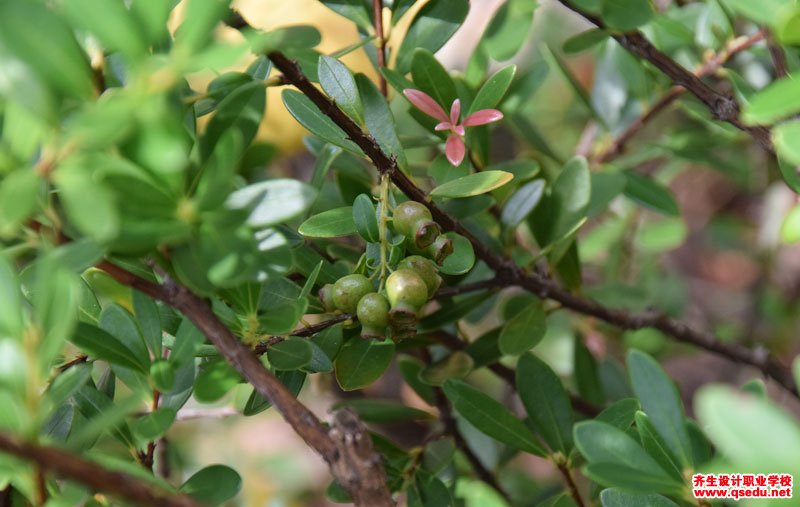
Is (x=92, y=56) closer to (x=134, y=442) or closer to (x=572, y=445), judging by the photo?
(x=134, y=442)

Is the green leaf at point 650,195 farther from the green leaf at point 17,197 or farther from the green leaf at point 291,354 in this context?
the green leaf at point 17,197

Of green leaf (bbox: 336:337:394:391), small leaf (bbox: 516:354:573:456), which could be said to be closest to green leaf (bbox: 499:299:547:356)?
small leaf (bbox: 516:354:573:456)

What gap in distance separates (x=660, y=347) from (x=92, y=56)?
102 centimetres

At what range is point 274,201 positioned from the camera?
0.44 metres

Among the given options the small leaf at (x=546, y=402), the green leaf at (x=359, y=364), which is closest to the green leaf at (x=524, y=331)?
the small leaf at (x=546, y=402)

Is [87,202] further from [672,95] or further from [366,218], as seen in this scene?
[672,95]

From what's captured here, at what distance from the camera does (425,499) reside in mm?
709

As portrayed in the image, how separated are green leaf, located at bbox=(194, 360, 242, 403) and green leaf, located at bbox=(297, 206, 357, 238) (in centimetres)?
12

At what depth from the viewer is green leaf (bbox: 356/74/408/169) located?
2.00 feet

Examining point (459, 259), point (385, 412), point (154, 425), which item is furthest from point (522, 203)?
point (154, 425)

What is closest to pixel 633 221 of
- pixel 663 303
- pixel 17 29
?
pixel 663 303

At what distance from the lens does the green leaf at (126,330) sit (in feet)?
1.74

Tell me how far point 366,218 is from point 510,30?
36cm

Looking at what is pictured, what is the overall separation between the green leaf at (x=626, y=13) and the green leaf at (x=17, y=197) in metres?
0.48
